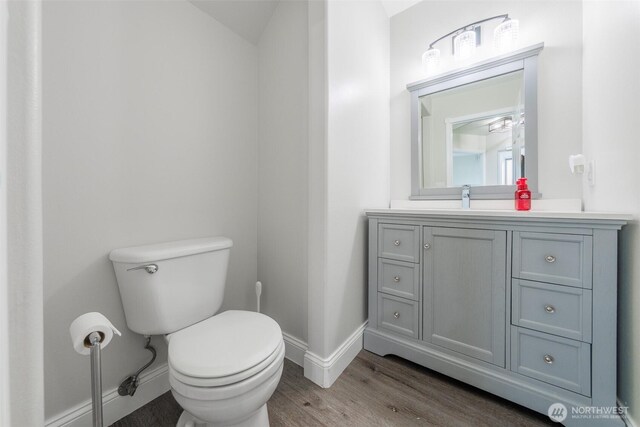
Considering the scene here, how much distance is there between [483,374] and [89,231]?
73.9 inches

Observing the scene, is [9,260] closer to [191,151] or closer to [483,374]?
[191,151]

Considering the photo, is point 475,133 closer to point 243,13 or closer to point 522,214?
point 522,214

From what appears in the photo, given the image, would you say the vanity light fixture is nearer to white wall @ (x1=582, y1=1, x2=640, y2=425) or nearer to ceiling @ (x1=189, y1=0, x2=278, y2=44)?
white wall @ (x1=582, y1=1, x2=640, y2=425)

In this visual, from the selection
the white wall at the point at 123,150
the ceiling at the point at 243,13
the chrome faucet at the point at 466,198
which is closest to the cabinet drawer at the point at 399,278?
the chrome faucet at the point at 466,198

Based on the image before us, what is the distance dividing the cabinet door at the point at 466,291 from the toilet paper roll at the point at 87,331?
1.35 meters

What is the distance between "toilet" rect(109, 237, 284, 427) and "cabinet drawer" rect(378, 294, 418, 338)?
0.76m

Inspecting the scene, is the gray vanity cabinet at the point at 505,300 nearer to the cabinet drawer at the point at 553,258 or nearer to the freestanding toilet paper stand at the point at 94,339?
the cabinet drawer at the point at 553,258

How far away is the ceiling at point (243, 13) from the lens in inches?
57.1

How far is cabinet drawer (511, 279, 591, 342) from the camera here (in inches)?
40.3

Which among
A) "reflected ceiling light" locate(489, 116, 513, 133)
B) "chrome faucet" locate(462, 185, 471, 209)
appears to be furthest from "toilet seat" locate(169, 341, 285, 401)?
"reflected ceiling light" locate(489, 116, 513, 133)

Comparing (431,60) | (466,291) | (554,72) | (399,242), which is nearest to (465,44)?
(431,60)

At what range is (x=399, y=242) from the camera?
4.92 ft

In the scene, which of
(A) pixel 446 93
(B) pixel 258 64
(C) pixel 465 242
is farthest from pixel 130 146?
(A) pixel 446 93

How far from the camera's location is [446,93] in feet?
5.82
